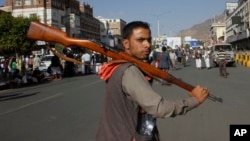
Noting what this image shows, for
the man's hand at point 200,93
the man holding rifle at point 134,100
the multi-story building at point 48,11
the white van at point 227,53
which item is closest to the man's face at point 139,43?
the man holding rifle at point 134,100

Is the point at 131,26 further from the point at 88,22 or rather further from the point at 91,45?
the point at 88,22

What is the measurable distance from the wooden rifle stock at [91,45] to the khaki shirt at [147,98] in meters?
0.11

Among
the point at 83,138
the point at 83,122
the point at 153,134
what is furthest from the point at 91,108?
the point at 153,134

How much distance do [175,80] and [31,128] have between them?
7.03 m

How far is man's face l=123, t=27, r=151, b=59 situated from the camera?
2951mm

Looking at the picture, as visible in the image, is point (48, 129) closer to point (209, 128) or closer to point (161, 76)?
point (209, 128)

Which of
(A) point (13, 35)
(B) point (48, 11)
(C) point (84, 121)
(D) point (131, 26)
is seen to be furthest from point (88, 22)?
(D) point (131, 26)

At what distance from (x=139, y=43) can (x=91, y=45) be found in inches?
12.7

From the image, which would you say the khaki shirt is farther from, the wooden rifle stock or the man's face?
the man's face

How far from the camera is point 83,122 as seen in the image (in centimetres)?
983

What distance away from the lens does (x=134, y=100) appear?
2.73 m

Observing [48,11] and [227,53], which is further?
[48,11]

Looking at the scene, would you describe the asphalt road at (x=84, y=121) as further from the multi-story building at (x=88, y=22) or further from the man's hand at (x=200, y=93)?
the multi-story building at (x=88, y=22)

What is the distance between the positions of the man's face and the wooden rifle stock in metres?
0.12
